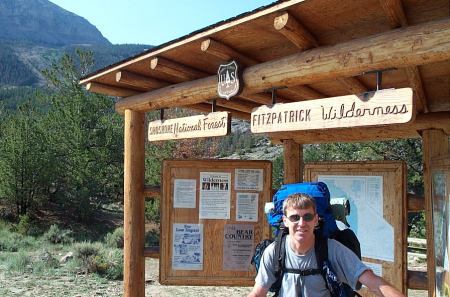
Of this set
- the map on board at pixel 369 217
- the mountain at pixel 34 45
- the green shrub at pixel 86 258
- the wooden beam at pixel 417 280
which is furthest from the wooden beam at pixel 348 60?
the mountain at pixel 34 45

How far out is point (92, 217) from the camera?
2048cm

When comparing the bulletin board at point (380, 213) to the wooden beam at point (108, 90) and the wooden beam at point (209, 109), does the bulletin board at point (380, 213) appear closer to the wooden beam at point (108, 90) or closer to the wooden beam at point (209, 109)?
the wooden beam at point (209, 109)

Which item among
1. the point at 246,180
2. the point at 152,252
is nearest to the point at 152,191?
the point at 152,252

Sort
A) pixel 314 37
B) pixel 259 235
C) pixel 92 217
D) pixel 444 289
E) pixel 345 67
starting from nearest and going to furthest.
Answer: pixel 444 289, pixel 345 67, pixel 314 37, pixel 259 235, pixel 92 217

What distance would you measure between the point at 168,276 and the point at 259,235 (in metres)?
1.04

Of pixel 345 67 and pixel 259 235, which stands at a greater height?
pixel 345 67

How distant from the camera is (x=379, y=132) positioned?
14.8 ft

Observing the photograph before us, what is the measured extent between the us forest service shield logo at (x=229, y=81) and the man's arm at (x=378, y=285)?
1957 millimetres

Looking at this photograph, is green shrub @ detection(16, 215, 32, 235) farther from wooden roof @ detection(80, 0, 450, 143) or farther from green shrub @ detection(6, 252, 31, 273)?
wooden roof @ detection(80, 0, 450, 143)

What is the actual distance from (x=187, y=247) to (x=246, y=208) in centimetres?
73

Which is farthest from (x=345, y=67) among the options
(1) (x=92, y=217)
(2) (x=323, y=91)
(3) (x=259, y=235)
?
(1) (x=92, y=217)

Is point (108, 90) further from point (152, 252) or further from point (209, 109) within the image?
point (152, 252)

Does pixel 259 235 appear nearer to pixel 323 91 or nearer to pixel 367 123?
pixel 323 91

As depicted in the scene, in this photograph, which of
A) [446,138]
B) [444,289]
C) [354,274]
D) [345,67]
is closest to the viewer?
[354,274]
